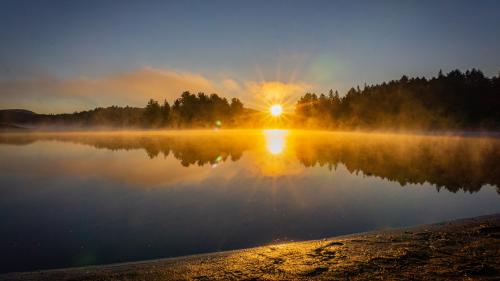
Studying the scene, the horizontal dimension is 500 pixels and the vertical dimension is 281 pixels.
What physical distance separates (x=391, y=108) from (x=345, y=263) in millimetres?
129205

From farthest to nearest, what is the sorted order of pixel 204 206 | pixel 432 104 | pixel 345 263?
pixel 432 104
pixel 204 206
pixel 345 263

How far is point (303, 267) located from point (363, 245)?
2.51m

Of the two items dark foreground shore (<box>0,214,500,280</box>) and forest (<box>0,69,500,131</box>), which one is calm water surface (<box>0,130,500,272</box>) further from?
forest (<box>0,69,500,131</box>)

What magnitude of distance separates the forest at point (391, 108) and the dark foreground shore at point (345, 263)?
101641mm

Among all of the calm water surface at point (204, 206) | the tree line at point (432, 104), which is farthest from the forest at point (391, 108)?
the calm water surface at point (204, 206)

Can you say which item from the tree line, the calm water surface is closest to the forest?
the tree line

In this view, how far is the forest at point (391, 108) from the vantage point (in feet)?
313

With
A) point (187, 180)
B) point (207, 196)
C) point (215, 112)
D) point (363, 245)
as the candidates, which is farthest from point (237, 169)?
point (215, 112)

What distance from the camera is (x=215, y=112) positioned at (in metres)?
179

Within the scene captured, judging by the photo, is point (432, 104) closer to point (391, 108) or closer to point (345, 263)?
point (391, 108)

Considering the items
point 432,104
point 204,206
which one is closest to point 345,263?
point 204,206

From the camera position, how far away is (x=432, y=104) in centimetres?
10412

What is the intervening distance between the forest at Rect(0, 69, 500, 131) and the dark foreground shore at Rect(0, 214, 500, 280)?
102 metres

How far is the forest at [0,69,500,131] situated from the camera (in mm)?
95375
